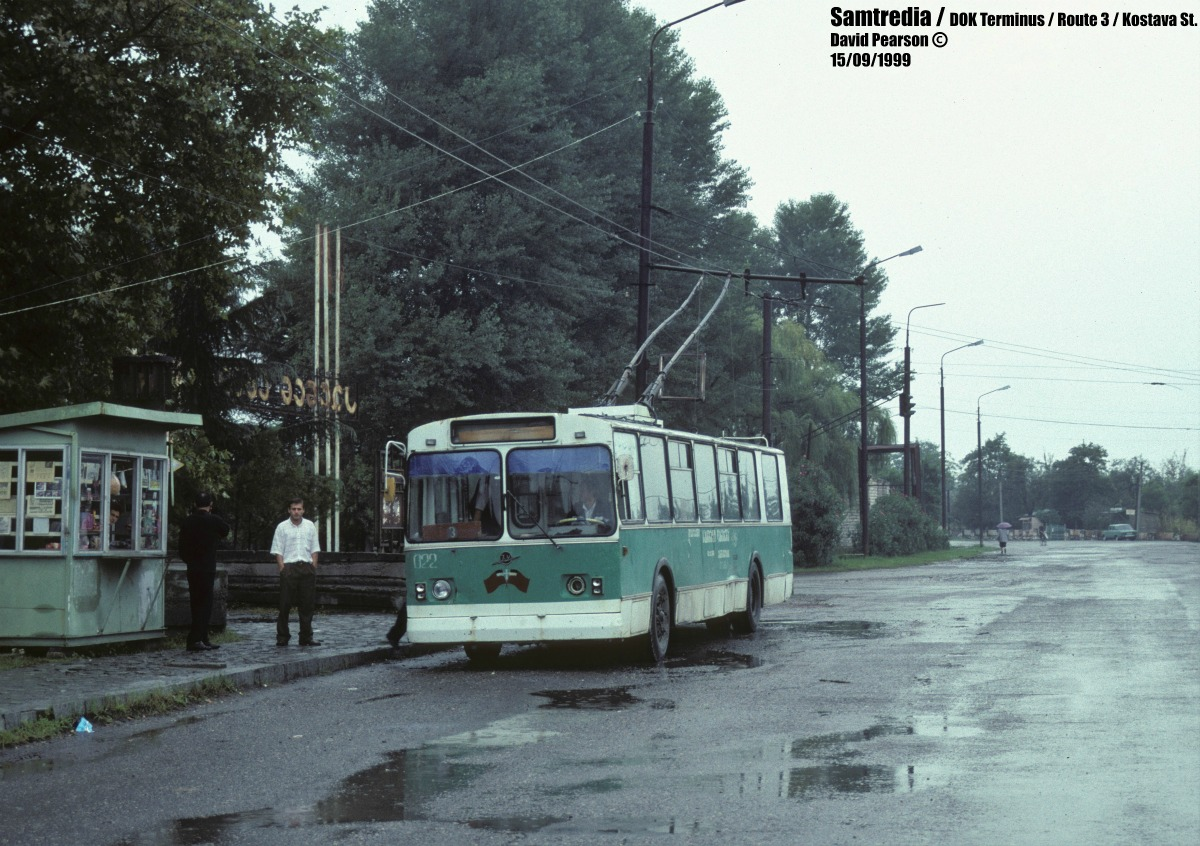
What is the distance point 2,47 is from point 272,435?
10.8 meters

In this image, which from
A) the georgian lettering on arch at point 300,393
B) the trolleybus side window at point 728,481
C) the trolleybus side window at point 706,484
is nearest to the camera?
the trolleybus side window at point 706,484

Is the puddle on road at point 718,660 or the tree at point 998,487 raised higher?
the tree at point 998,487

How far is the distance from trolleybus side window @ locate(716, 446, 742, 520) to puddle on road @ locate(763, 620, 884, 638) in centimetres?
187

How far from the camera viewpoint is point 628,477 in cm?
1656

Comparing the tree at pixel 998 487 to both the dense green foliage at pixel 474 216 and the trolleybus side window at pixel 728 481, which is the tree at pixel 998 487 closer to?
the dense green foliage at pixel 474 216

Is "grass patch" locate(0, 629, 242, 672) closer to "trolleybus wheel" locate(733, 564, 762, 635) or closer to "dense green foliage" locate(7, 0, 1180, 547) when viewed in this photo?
"dense green foliage" locate(7, 0, 1180, 547)

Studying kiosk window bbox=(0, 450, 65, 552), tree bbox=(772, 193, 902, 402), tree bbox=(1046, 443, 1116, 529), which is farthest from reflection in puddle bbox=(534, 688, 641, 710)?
tree bbox=(1046, 443, 1116, 529)

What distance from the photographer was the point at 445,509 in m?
17.0

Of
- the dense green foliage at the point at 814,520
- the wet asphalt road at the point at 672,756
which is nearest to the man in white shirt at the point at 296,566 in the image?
the wet asphalt road at the point at 672,756

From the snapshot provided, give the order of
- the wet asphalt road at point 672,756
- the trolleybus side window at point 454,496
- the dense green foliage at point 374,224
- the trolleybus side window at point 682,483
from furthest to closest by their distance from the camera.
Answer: the dense green foliage at point 374,224
the trolleybus side window at point 682,483
the trolleybus side window at point 454,496
the wet asphalt road at point 672,756

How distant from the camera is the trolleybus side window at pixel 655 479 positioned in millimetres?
17719

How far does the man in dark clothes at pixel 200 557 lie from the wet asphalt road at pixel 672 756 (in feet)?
7.03

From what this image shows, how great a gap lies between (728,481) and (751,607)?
1.97 meters

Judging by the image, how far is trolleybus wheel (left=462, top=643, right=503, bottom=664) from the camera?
58.0 ft
